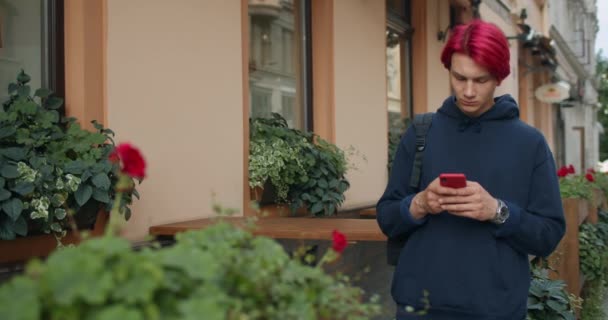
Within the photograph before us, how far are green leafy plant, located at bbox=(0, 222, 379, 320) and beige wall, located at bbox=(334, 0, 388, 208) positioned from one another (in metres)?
4.19

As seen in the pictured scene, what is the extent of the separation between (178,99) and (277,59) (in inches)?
59.7

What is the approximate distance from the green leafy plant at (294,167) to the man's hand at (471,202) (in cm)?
222

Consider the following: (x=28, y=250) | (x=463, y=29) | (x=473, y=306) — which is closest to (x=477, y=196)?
(x=473, y=306)

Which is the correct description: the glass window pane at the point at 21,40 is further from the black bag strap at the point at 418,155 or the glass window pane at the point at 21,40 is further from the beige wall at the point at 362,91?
the beige wall at the point at 362,91

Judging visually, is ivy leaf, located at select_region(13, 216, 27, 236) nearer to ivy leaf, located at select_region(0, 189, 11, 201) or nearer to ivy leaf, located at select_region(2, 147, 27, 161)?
ivy leaf, located at select_region(0, 189, 11, 201)

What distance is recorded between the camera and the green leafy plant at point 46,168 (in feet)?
8.20

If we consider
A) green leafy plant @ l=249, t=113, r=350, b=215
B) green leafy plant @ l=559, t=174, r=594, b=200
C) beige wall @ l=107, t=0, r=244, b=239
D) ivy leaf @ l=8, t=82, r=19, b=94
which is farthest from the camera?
green leafy plant @ l=559, t=174, r=594, b=200

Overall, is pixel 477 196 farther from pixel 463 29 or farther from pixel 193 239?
pixel 193 239

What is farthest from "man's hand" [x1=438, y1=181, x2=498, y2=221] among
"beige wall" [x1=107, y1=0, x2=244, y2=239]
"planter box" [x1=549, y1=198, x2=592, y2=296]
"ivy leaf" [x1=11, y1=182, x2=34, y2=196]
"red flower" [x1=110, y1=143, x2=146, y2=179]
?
"planter box" [x1=549, y1=198, x2=592, y2=296]

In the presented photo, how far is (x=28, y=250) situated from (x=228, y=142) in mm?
1563

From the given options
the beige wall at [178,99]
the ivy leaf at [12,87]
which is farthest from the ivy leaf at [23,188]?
the beige wall at [178,99]

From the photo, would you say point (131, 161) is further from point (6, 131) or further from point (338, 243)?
Result: point (6, 131)

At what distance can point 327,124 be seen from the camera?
5316 mm

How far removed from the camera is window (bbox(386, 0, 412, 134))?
710 centimetres
